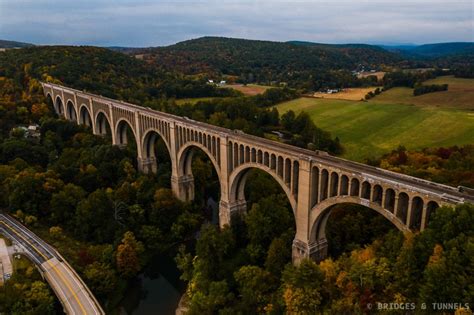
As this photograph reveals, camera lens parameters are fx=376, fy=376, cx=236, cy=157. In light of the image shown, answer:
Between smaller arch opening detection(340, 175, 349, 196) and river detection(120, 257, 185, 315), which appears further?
river detection(120, 257, 185, 315)

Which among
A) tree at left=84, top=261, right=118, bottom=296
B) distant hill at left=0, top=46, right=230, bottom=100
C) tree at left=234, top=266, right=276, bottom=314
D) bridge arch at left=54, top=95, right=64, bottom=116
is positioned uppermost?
distant hill at left=0, top=46, right=230, bottom=100

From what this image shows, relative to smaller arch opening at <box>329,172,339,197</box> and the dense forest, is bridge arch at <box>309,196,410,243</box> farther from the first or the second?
the dense forest

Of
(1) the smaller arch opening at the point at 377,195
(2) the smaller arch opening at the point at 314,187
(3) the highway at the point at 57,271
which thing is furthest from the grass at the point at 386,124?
(3) the highway at the point at 57,271

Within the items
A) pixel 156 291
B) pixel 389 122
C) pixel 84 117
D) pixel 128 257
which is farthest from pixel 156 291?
pixel 389 122

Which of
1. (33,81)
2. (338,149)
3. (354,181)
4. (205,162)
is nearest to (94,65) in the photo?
(33,81)

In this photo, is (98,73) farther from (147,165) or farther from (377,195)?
(377,195)

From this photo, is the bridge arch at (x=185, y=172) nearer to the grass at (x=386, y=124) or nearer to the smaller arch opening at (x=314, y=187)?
the smaller arch opening at (x=314, y=187)

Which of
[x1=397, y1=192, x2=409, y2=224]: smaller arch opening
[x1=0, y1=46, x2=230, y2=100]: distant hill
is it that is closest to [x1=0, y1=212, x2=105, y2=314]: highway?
[x1=397, y1=192, x2=409, y2=224]: smaller arch opening
